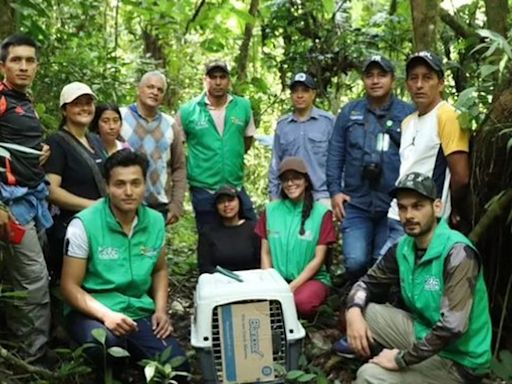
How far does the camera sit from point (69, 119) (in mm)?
4301

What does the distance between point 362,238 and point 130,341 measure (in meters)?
Answer: 1.70

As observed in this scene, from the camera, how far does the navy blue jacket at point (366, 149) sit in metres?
4.45

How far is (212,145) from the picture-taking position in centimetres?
529

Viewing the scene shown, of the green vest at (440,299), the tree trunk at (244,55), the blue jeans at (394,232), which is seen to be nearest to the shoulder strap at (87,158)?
the blue jeans at (394,232)

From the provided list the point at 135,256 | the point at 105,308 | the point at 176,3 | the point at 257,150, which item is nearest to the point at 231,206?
the point at 135,256

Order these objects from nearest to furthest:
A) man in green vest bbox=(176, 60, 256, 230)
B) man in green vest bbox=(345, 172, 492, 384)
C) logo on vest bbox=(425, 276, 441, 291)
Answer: man in green vest bbox=(345, 172, 492, 384) → logo on vest bbox=(425, 276, 441, 291) → man in green vest bbox=(176, 60, 256, 230)

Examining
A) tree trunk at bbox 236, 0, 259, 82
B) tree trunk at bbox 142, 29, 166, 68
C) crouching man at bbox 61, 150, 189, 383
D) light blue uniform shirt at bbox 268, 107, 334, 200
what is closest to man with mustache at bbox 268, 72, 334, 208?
light blue uniform shirt at bbox 268, 107, 334, 200

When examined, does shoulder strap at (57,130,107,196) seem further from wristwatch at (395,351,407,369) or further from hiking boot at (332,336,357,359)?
wristwatch at (395,351,407,369)

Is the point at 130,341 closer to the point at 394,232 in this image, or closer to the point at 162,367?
the point at 162,367

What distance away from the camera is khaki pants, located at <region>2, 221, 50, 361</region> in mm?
3723

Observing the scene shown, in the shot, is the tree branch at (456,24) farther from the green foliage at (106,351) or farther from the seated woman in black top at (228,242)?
the green foliage at (106,351)

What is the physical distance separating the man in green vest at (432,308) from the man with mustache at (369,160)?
36.1 inches

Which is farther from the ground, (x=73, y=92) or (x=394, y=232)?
(x=73, y=92)

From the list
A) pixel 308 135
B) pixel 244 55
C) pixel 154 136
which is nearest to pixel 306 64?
pixel 244 55
